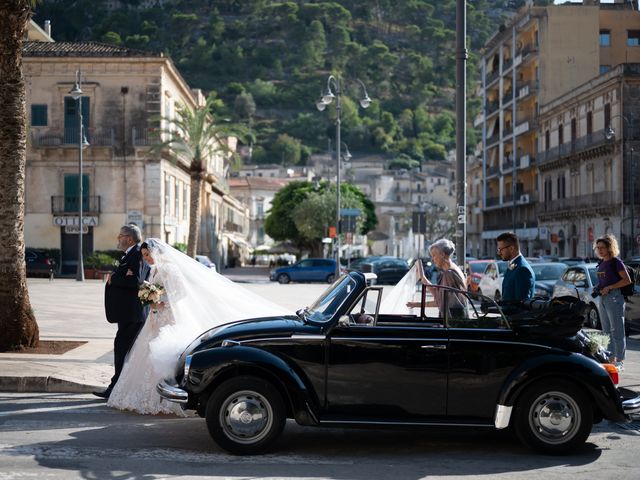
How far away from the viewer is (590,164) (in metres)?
58.1

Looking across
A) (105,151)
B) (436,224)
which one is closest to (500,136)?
(436,224)

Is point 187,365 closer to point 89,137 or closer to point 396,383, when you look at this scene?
point 396,383

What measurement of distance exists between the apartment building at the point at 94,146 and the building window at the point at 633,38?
39.7m

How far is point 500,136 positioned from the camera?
3172 inches

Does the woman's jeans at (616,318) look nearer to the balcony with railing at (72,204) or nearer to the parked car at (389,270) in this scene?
the parked car at (389,270)

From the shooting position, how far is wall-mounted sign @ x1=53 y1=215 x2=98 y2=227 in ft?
159

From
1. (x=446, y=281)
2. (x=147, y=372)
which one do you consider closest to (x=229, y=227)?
(x=147, y=372)

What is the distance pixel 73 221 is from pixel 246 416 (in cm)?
4325

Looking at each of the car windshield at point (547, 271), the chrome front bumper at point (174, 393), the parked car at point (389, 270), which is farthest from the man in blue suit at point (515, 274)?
the parked car at point (389, 270)

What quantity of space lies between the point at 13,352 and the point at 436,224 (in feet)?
275

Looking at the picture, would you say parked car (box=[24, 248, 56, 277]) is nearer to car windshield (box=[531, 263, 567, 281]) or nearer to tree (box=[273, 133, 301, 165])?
car windshield (box=[531, 263, 567, 281])

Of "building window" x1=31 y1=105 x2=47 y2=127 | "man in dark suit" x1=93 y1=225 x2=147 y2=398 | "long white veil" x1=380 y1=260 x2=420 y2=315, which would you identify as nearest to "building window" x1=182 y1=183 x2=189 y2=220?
"building window" x1=31 y1=105 x2=47 y2=127

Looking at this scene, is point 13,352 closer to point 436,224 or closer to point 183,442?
point 183,442

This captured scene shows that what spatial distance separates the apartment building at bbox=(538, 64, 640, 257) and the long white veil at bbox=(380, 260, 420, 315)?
45.0 meters
